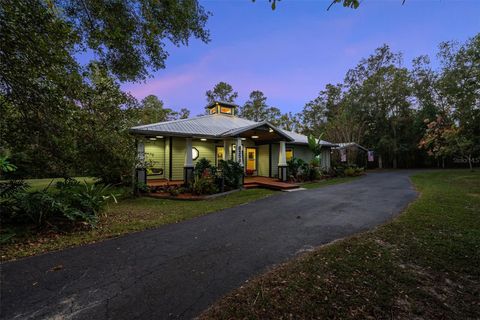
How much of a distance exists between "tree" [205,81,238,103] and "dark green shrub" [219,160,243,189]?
26.9 meters

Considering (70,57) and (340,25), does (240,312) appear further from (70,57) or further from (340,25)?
(340,25)

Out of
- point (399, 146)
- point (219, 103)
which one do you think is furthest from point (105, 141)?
point (399, 146)

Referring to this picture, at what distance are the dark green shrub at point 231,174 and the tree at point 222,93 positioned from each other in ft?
88.4

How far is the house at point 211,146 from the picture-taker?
10.7 meters

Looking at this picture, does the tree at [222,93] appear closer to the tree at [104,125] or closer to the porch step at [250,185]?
the porch step at [250,185]

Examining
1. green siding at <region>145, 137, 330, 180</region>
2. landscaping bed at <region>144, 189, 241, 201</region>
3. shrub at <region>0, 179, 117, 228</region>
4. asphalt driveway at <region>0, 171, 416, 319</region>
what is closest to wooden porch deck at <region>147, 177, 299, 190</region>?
landscaping bed at <region>144, 189, 241, 201</region>

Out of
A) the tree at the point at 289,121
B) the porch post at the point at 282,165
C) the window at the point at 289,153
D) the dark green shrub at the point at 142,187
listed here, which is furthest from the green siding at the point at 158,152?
the tree at the point at 289,121

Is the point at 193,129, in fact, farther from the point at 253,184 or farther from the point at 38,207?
the point at 38,207

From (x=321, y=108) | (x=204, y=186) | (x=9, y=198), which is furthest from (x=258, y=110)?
(x=9, y=198)

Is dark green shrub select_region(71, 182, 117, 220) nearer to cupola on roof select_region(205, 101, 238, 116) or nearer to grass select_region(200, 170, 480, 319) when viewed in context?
grass select_region(200, 170, 480, 319)

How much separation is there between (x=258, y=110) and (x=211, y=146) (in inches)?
959

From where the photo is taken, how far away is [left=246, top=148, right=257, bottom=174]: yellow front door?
15.5m

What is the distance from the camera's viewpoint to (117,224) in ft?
17.6

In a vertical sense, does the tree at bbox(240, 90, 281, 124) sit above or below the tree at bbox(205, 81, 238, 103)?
below
